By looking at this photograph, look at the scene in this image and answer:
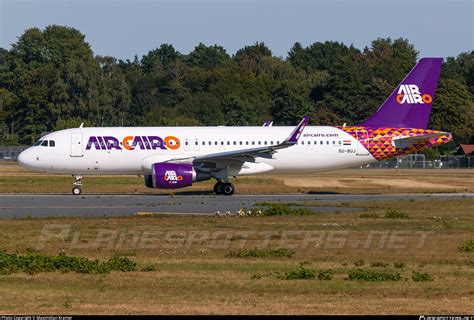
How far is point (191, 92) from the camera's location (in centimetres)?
13012

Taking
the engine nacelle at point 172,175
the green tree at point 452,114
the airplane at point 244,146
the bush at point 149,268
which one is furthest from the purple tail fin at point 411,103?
the green tree at point 452,114

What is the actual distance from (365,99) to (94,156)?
6950cm

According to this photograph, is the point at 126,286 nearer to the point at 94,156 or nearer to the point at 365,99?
the point at 94,156

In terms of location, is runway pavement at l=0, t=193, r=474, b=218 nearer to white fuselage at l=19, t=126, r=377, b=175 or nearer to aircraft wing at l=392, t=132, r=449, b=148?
white fuselage at l=19, t=126, r=377, b=175

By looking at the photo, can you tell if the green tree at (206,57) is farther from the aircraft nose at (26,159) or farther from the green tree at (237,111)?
the aircraft nose at (26,159)

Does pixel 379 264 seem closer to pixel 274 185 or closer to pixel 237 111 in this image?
pixel 274 185

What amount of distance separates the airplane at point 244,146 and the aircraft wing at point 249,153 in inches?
1.9

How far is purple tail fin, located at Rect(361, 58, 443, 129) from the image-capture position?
48.3m

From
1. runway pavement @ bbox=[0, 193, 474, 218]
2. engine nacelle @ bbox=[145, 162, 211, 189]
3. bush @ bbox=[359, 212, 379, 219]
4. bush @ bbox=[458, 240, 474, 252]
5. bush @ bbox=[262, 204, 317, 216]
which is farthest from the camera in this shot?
engine nacelle @ bbox=[145, 162, 211, 189]

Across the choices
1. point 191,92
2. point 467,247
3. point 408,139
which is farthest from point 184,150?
point 191,92

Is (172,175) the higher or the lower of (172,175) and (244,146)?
the lower

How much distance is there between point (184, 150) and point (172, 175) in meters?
3.24

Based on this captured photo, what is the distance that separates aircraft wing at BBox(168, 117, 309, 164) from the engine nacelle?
119cm

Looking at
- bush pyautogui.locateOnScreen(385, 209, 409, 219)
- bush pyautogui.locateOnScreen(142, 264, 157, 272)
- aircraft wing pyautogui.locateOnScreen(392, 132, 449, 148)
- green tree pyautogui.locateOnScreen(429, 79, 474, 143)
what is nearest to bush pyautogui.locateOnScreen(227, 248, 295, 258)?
bush pyautogui.locateOnScreen(142, 264, 157, 272)
